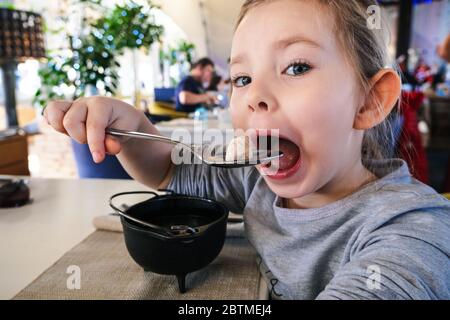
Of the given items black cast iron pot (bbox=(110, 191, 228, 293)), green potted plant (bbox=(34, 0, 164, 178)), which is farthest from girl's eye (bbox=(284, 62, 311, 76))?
green potted plant (bbox=(34, 0, 164, 178))

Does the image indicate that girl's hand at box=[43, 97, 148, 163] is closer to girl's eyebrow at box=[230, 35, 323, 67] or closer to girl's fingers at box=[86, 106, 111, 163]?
girl's fingers at box=[86, 106, 111, 163]

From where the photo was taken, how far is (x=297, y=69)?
52 centimetres

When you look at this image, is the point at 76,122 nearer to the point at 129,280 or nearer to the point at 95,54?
the point at 129,280

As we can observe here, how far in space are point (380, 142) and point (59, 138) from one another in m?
4.26

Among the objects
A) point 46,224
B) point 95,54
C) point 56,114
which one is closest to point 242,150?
point 56,114

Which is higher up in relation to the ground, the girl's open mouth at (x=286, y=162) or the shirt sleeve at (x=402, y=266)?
the girl's open mouth at (x=286, y=162)

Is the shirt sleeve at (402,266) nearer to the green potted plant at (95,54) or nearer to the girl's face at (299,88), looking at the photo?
the girl's face at (299,88)

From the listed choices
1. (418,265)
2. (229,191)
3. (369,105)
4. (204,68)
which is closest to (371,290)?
(418,265)

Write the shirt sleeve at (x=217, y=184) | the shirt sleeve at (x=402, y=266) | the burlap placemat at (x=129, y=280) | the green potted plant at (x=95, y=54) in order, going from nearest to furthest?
the shirt sleeve at (x=402, y=266)
the burlap placemat at (x=129, y=280)
the shirt sleeve at (x=217, y=184)
the green potted plant at (x=95, y=54)

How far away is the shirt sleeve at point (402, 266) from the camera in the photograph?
1.28ft

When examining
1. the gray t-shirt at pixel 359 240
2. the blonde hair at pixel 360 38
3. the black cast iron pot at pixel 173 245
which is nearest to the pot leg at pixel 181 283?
the black cast iron pot at pixel 173 245

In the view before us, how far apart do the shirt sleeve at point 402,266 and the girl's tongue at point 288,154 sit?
14 cm

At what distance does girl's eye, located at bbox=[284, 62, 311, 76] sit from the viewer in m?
0.52

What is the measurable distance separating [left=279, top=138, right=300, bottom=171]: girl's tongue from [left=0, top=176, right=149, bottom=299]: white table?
0.38m
